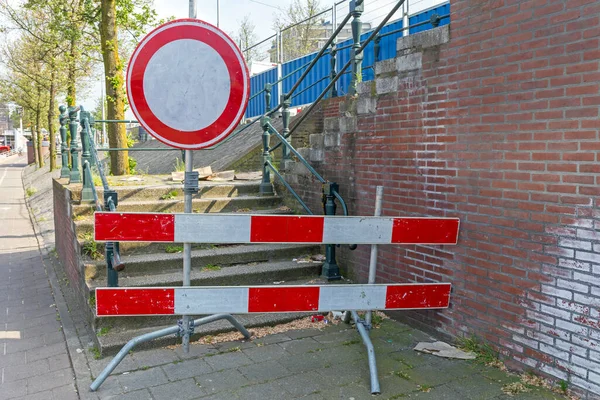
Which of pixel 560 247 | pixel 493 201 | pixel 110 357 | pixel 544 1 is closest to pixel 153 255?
pixel 110 357

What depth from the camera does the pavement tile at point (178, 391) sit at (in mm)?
3264

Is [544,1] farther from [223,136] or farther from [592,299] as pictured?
[223,136]

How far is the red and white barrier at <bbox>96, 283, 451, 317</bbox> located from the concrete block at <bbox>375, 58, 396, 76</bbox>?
205cm

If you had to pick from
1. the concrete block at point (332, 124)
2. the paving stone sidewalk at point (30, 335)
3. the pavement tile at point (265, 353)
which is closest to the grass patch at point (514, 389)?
the pavement tile at point (265, 353)

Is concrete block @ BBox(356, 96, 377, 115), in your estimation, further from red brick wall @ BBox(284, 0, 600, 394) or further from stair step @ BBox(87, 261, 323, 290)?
stair step @ BBox(87, 261, 323, 290)

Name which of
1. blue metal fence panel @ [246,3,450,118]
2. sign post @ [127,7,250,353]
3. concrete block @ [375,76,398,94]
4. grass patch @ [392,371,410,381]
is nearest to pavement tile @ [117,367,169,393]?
sign post @ [127,7,250,353]

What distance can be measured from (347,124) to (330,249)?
4.39 feet

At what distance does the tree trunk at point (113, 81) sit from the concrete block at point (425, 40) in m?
7.34

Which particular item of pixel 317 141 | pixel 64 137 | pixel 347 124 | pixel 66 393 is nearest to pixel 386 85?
pixel 347 124

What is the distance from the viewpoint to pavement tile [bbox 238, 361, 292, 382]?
3.51 metres

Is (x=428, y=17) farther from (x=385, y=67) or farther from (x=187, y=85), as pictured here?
(x=187, y=85)

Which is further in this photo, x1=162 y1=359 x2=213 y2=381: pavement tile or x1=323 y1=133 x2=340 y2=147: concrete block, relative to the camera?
x1=323 y1=133 x2=340 y2=147: concrete block

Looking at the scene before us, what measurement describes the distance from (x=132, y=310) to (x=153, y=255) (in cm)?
193

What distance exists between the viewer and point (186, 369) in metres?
3.66
